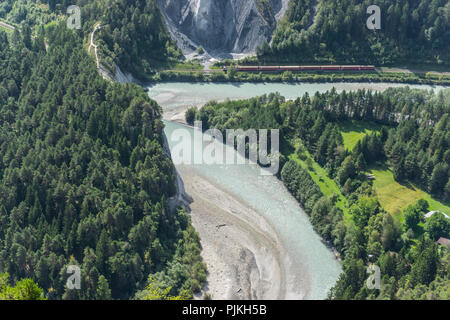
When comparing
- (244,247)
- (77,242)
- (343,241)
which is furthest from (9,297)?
(343,241)

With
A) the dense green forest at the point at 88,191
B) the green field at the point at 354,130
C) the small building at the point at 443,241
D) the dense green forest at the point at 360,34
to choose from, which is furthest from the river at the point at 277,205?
the green field at the point at 354,130

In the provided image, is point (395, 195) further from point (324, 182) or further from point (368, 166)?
point (324, 182)

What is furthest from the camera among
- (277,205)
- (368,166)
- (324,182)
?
(368,166)

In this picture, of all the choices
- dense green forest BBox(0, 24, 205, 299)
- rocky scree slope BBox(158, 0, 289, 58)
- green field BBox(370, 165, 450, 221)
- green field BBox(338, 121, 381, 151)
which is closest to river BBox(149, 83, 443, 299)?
dense green forest BBox(0, 24, 205, 299)

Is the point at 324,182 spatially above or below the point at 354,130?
below

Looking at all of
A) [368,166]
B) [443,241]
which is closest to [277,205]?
[368,166]
